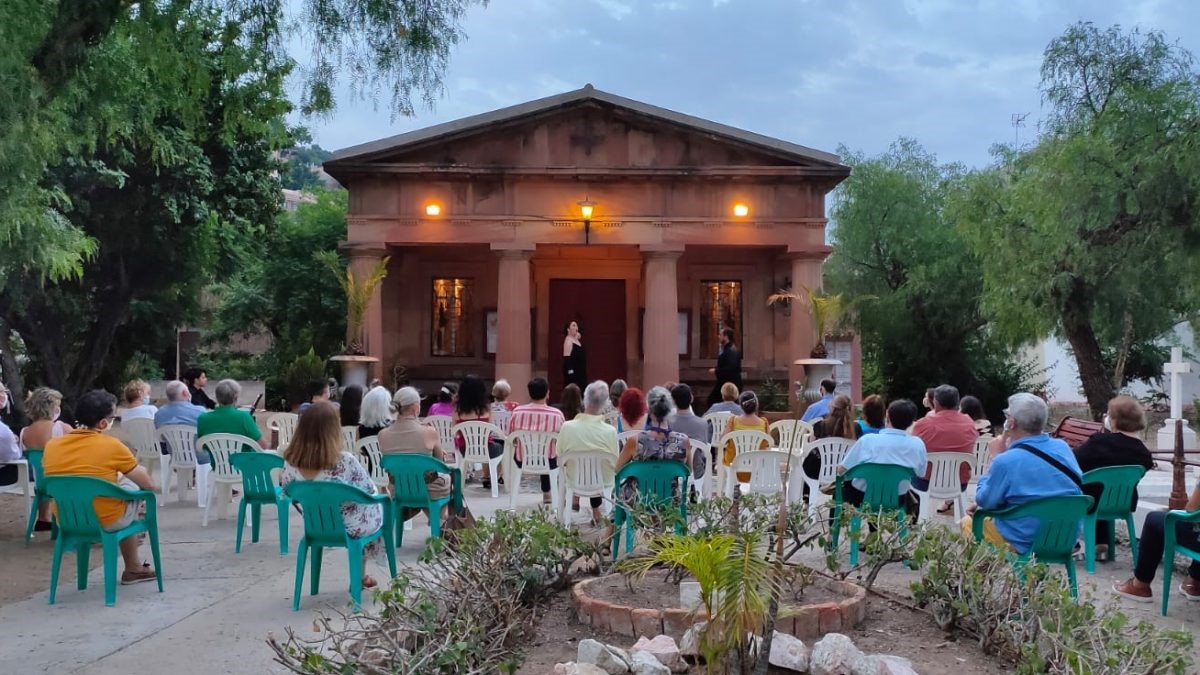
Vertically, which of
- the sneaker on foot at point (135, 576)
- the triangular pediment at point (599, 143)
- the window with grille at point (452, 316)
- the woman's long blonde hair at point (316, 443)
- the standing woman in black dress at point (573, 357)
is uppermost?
the triangular pediment at point (599, 143)

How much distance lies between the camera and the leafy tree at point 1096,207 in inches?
652

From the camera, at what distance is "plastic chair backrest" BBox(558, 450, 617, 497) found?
8.34 metres

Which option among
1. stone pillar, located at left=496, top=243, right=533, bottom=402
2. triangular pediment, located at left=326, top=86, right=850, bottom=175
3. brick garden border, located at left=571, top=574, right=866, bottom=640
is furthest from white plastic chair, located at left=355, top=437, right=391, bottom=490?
triangular pediment, located at left=326, top=86, right=850, bottom=175

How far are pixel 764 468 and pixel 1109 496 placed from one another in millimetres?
2574

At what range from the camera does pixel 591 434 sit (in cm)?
837

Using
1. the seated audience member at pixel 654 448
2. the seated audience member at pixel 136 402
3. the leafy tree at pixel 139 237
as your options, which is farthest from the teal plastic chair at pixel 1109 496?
the leafy tree at pixel 139 237

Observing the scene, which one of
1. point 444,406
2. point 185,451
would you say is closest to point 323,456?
point 185,451

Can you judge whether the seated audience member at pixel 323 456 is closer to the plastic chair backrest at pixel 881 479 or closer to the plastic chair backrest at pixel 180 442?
the plastic chair backrest at pixel 881 479

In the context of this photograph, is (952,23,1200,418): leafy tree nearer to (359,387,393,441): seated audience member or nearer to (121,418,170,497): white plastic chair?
(359,387,393,441): seated audience member

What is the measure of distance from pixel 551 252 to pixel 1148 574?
54.6 feet

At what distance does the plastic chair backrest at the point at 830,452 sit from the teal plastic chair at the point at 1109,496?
1.97m

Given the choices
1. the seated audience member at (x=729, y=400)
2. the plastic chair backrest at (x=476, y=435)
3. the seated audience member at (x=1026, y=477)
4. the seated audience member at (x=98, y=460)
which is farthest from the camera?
the seated audience member at (x=729, y=400)

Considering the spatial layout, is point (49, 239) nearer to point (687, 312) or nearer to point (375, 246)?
point (375, 246)

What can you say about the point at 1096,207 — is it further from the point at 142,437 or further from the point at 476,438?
the point at 142,437
